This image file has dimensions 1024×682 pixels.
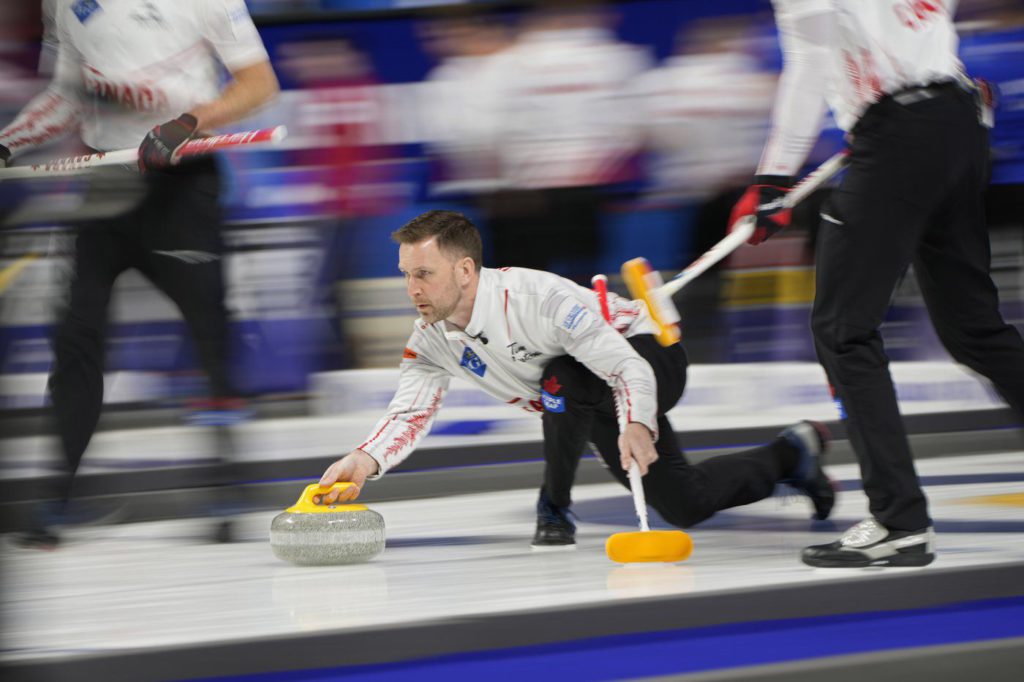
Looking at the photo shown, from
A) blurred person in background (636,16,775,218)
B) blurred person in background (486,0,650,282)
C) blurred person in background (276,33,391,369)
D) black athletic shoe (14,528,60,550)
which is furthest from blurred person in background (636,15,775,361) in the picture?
black athletic shoe (14,528,60,550)

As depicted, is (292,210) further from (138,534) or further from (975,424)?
(975,424)

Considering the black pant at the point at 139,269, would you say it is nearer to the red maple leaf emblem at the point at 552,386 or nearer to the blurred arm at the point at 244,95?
the blurred arm at the point at 244,95

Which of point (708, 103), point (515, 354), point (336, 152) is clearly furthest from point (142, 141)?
point (708, 103)

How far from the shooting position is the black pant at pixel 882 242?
2217 mm

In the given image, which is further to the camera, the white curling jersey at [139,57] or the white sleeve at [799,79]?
the white curling jersey at [139,57]

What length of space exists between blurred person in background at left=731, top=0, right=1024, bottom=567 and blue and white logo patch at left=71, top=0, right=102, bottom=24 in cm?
143

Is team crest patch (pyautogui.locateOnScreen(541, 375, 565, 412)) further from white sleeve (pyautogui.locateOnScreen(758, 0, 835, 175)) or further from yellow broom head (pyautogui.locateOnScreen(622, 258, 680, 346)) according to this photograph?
white sleeve (pyautogui.locateOnScreen(758, 0, 835, 175))

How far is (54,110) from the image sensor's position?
205cm

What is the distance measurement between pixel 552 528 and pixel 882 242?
3.15 ft

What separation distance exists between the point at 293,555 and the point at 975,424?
295 cm

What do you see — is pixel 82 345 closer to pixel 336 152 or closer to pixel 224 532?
pixel 224 532

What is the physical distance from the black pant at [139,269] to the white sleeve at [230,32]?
0.78 ft

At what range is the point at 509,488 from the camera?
384 centimetres

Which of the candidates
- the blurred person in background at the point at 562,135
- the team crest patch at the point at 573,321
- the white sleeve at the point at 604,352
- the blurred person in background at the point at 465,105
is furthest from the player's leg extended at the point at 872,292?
the blurred person in background at the point at 465,105
